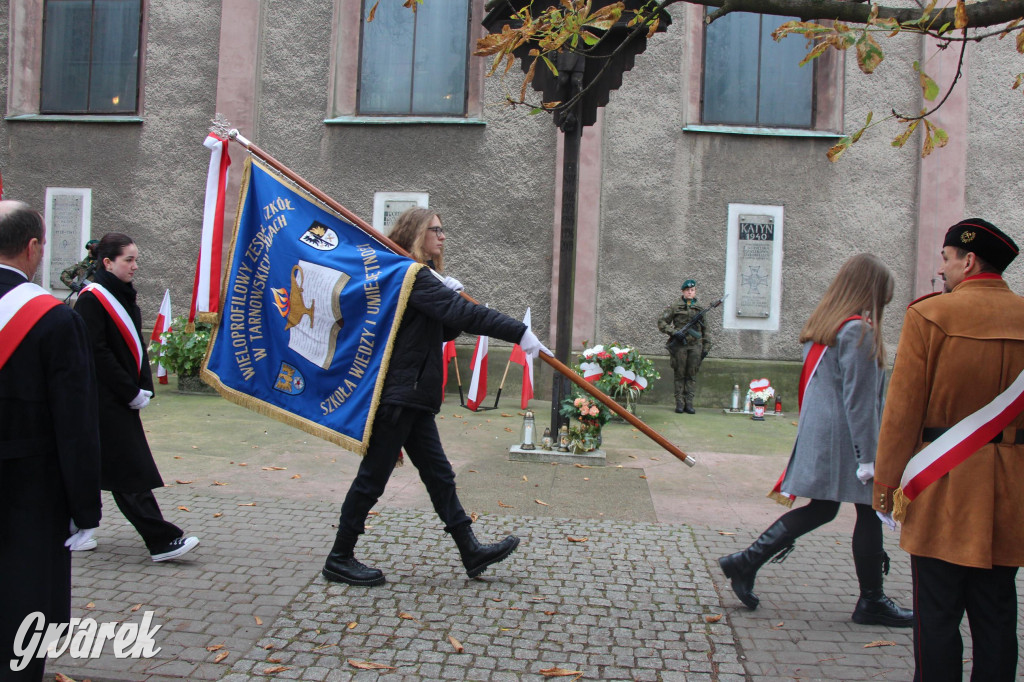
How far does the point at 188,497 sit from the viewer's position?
5605 millimetres

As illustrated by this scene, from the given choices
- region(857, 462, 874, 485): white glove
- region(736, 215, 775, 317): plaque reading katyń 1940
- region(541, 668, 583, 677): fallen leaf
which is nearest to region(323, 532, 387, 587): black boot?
region(541, 668, 583, 677): fallen leaf

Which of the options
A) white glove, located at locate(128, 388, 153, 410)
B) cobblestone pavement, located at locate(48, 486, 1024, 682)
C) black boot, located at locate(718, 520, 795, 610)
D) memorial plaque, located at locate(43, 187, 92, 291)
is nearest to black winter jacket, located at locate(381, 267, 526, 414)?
cobblestone pavement, located at locate(48, 486, 1024, 682)

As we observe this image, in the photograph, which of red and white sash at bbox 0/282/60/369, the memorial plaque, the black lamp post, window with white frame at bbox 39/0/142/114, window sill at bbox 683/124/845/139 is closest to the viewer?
red and white sash at bbox 0/282/60/369

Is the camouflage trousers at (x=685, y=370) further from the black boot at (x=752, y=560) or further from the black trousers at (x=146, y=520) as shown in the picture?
the black trousers at (x=146, y=520)

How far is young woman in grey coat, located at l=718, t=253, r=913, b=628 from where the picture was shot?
11.7ft

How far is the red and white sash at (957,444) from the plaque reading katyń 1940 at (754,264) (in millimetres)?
9024

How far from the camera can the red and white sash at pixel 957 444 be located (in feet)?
8.34

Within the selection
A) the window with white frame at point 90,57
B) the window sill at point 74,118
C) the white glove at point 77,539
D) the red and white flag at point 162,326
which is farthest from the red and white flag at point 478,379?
the window with white frame at point 90,57

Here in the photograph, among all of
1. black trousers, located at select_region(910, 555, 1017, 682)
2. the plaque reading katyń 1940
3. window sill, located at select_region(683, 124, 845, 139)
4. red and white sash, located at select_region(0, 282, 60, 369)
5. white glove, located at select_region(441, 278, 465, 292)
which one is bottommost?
black trousers, located at select_region(910, 555, 1017, 682)

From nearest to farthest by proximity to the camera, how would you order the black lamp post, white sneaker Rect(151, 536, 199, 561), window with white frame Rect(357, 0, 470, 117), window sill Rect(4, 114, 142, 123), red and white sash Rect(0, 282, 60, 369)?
1. red and white sash Rect(0, 282, 60, 369)
2. white sneaker Rect(151, 536, 199, 561)
3. the black lamp post
4. window with white frame Rect(357, 0, 470, 117)
5. window sill Rect(4, 114, 142, 123)

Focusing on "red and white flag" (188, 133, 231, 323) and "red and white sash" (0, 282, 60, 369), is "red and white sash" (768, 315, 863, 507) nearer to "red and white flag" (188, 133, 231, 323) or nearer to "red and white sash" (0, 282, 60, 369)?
"red and white flag" (188, 133, 231, 323)

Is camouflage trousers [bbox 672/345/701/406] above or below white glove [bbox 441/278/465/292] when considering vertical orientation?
below

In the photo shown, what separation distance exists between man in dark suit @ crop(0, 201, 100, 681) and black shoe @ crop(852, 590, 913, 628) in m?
3.32

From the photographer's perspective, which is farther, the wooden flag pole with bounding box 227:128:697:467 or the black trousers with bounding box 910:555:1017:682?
the wooden flag pole with bounding box 227:128:697:467
